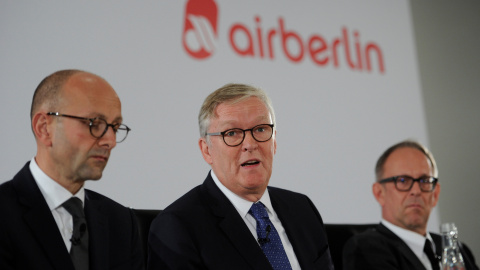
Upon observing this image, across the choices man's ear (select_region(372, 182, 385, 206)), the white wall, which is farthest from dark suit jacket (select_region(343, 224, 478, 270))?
the white wall

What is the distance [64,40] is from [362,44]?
2612 millimetres

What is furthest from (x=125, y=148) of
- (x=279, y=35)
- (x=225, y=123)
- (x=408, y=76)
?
(x=408, y=76)

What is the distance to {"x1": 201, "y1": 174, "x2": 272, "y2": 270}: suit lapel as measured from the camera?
2.48 meters

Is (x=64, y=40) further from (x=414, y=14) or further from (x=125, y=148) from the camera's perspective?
(x=414, y=14)

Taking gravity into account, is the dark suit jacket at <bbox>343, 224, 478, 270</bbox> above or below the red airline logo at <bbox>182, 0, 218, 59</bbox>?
below

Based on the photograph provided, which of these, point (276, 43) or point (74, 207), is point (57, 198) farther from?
point (276, 43)

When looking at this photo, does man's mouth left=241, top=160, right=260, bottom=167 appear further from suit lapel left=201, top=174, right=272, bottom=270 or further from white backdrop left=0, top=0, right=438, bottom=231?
white backdrop left=0, top=0, right=438, bottom=231

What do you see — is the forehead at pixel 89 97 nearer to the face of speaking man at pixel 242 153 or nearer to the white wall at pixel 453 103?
the face of speaking man at pixel 242 153

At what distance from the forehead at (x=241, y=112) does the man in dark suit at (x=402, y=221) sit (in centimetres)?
115

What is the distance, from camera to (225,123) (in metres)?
2.71

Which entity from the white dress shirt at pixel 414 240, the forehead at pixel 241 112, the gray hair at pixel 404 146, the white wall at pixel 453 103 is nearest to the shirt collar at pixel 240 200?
the forehead at pixel 241 112

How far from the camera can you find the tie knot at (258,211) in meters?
2.69

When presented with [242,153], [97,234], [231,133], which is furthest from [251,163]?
[97,234]

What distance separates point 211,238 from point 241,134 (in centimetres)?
50
